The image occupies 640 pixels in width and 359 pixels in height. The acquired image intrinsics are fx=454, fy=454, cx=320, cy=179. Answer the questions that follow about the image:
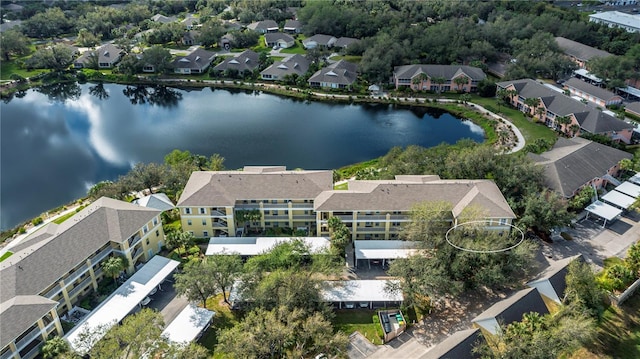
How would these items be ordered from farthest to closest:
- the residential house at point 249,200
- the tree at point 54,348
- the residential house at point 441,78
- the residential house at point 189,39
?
the residential house at point 189,39
the residential house at point 441,78
the residential house at point 249,200
the tree at point 54,348

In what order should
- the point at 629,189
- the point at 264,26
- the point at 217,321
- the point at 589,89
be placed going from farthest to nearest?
1. the point at 264,26
2. the point at 589,89
3. the point at 629,189
4. the point at 217,321

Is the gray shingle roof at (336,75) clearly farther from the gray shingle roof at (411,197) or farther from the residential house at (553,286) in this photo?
the residential house at (553,286)

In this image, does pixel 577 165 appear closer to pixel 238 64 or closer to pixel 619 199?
pixel 619 199

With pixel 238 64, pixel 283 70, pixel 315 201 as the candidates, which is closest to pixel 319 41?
pixel 283 70

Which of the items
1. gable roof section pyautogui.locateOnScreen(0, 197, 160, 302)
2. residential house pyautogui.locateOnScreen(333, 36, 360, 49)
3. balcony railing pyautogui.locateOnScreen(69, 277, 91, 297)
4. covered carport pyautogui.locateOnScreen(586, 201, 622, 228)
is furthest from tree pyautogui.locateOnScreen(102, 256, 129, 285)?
residential house pyautogui.locateOnScreen(333, 36, 360, 49)

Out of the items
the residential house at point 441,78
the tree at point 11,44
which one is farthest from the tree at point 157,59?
the residential house at point 441,78

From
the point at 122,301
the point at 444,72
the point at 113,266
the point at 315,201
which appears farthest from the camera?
the point at 444,72
